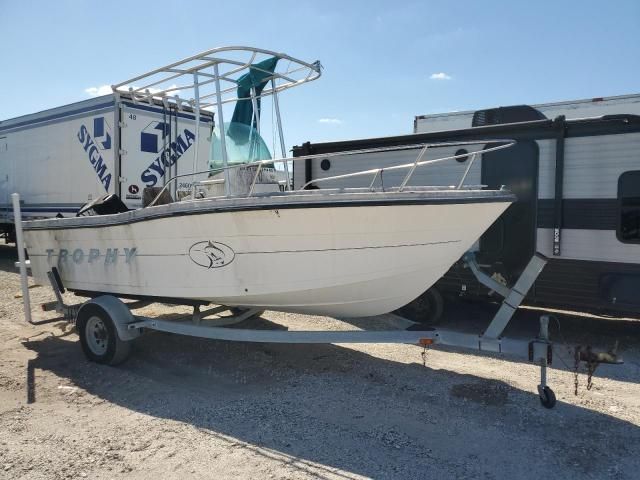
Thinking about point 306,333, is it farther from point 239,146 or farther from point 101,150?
point 101,150

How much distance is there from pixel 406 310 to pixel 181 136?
448 centimetres

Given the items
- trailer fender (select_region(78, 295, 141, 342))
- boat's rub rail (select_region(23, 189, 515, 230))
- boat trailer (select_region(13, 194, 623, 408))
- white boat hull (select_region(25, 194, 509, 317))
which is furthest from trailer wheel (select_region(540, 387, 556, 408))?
trailer fender (select_region(78, 295, 141, 342))

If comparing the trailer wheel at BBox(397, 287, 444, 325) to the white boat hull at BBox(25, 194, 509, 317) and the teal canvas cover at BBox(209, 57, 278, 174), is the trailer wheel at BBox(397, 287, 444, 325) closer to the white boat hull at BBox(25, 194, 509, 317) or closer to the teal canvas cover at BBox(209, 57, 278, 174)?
the white boat hull at BBox(25, 194, 509, 317)

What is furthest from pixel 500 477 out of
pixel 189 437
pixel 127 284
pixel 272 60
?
pixel 272 60

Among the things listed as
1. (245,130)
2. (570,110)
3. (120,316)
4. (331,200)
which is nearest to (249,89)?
(245,130)

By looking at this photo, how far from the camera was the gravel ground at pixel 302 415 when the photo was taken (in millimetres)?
3012

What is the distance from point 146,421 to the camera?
361 cm

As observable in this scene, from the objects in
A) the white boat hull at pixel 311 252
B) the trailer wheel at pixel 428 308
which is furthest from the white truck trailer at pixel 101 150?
the trailer wheel at pixel 428 308

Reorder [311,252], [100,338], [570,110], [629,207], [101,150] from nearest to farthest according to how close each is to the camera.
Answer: [311,252], [100,338], [629,207], [570,110], [101,150]

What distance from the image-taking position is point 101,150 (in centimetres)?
831

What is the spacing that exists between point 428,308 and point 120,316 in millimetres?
3744

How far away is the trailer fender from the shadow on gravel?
13.3 inches

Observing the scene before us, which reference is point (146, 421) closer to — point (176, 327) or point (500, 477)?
point (176, 327)

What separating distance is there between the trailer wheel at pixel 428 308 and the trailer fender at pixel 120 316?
3.41 m
